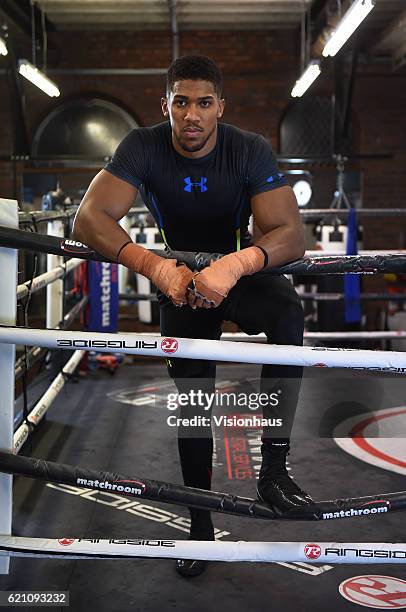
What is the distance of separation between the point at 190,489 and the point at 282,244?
0.69 metres

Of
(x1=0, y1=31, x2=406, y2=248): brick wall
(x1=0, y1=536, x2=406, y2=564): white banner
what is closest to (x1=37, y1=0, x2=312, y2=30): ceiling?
(x1=0, y1=31, x2=406, y2=248): brick wall

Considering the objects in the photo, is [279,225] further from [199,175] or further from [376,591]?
[376,591]

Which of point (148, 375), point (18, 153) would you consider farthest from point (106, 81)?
point (148, 375)

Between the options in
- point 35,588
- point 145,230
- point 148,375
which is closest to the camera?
point 35,588

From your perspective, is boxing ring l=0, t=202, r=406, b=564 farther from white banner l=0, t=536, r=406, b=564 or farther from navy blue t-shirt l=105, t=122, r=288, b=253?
navy blue t-shirt l=105, t=122, r=288, b=253

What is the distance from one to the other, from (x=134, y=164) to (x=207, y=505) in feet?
3.24

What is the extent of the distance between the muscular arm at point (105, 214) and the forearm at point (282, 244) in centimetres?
38

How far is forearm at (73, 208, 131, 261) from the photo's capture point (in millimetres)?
1984

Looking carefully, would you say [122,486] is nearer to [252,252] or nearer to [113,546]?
[113,546]

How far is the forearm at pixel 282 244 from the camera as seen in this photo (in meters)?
1.96

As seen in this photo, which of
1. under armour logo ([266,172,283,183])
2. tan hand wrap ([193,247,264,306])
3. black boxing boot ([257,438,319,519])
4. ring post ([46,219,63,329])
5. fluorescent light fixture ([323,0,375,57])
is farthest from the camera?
fluorescent light fixture ([323,0,375,57])

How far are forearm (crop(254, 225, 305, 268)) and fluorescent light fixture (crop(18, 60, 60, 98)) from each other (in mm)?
5274

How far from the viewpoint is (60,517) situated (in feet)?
8.44

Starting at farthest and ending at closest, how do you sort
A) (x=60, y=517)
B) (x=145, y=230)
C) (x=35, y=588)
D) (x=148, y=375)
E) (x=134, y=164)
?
(x=145, y=230) → (x=148, y=375) → (x=60, y=517) → (x=134, y=164) → (x=35, y=588)
